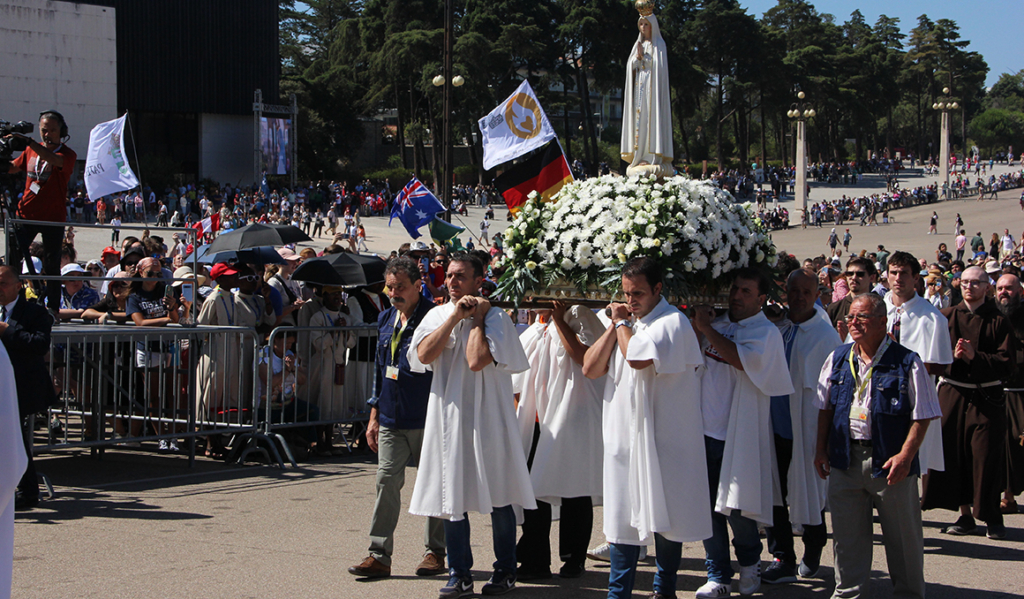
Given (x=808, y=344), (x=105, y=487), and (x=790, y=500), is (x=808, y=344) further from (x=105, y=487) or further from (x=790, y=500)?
(x=105, y=487)

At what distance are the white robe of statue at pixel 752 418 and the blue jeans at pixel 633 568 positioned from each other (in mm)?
436

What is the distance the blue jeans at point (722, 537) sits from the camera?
5398 millimetres

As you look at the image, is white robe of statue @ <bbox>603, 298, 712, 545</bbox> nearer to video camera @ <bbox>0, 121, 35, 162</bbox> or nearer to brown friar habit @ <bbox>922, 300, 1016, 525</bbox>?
brown friar habit @ <bbox>922, 300, 1016, 525</bbox>

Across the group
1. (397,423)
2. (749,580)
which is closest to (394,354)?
(397,423)

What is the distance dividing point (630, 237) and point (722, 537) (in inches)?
68.5

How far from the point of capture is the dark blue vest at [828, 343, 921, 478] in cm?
504

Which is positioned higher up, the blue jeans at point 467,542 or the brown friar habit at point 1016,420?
the brown friar habit at point 1016,420

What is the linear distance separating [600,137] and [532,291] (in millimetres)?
83831

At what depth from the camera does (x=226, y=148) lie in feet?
182

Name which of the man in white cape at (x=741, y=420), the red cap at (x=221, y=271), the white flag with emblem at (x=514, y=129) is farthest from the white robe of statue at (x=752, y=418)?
the white flag with emblem at (x=514, y=129)

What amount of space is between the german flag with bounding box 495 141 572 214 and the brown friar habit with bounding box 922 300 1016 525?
576 centimetres

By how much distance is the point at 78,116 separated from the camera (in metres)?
45.8

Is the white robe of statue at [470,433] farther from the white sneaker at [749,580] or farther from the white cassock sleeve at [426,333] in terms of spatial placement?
the white sneaker at [749,580]

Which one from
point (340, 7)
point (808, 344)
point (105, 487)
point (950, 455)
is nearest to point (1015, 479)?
point (950, 455)
